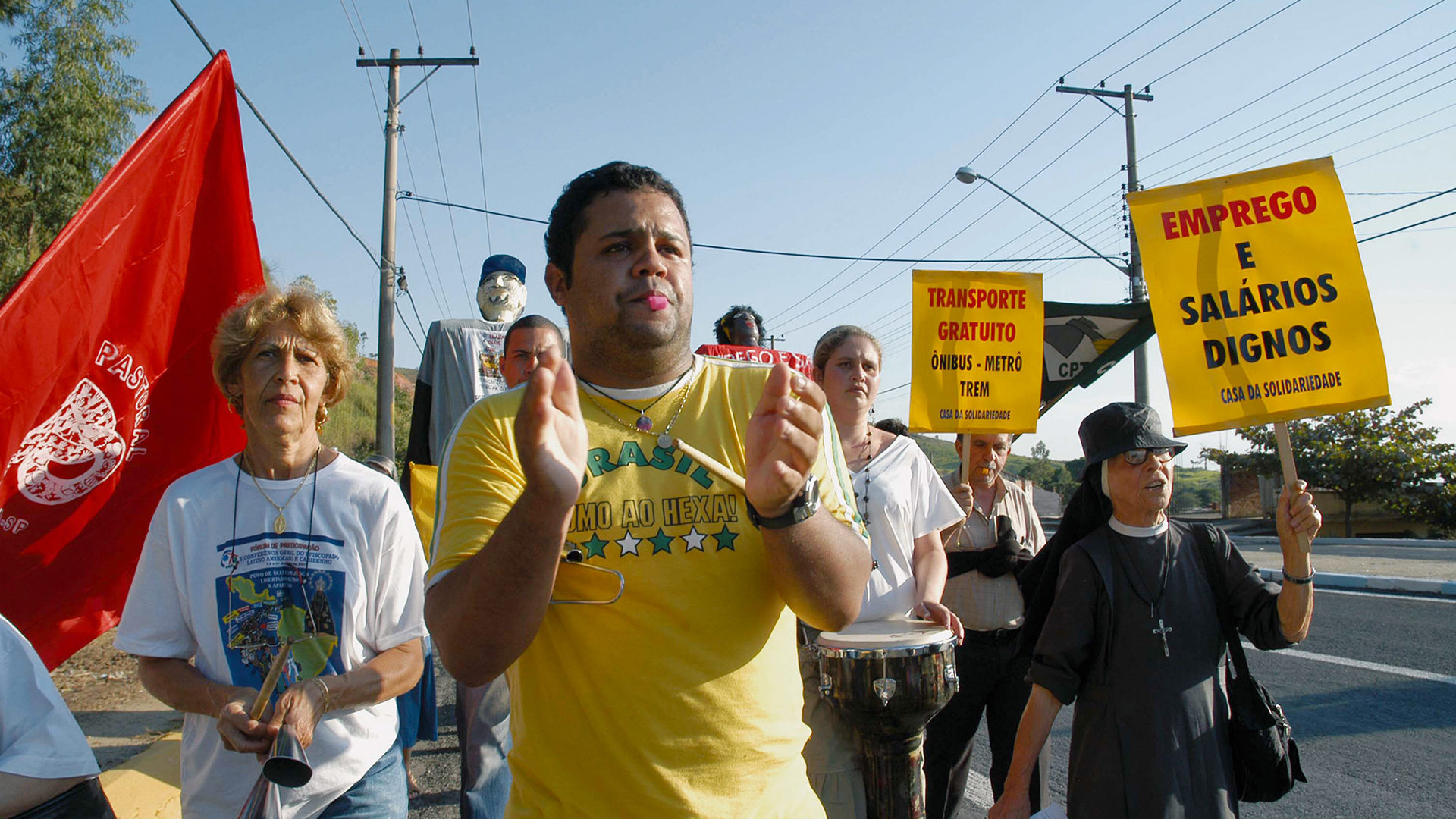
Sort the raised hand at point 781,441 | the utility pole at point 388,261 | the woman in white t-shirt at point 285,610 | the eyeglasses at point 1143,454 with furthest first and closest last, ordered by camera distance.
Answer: the utility pole at point 388,261 → the eyeglasses at point 1143,454 → the woman in white t-shirt at point 285,610 → the raised hand at point 781,441

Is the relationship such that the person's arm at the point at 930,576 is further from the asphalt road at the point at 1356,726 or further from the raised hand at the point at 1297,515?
the asphalt road at the point at 1356,726

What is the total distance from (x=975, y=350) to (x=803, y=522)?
3815 mm

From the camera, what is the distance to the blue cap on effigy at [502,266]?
5.13 m

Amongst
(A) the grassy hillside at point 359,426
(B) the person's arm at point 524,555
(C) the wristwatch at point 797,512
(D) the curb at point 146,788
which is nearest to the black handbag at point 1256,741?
(C) the wristwatch at point 797,512

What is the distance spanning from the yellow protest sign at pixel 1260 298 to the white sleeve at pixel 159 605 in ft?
10.0

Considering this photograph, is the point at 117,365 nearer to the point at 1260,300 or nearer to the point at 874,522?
the point at 874,522

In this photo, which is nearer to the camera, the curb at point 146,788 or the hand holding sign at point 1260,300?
the hand holding sign at point 1260,300

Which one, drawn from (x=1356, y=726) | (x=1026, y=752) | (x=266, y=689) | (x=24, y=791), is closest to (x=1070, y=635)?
(x=1026, y=752)

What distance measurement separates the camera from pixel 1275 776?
2.79m

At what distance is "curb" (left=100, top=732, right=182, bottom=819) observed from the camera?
414 cm

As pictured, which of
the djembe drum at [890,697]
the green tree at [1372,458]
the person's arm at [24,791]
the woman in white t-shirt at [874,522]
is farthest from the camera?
the green tree at [1372,458]

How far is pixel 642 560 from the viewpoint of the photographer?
1639 millimetres

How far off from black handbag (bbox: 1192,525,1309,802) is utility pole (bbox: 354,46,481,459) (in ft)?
43.1

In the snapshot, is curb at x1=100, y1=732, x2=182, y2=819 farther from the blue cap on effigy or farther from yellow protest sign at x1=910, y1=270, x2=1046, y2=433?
yellow protest sign at x1=910, y1=270, x2=1046, y2=433
